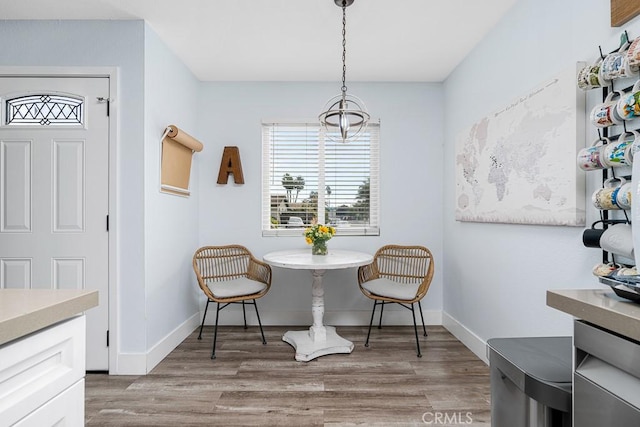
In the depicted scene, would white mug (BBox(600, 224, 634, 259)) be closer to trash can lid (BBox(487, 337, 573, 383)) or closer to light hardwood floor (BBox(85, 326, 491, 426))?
trash can lid (BBox(487, 337, 573, 383))

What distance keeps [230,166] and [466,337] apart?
2700mm

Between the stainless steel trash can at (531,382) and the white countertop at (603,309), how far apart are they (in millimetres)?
236

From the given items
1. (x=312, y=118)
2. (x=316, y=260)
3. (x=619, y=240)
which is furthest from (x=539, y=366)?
(x=312, y=118)

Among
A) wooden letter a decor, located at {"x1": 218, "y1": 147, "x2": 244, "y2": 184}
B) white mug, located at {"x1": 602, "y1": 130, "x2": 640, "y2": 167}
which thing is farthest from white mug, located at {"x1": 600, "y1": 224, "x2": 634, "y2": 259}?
wooden letter a decor, located at {"x1": 218, "y1": 147, "x2": 244, "y2": 184}

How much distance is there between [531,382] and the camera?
1.10 m

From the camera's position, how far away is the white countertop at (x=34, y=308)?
31.2 inches

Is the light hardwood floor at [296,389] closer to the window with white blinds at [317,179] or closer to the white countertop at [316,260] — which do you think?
the white countertop at [316,260]

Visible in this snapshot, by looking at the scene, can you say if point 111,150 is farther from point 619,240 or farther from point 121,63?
point 619,240

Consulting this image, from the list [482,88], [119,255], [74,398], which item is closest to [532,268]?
[482,88]

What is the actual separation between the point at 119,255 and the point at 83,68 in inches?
53.2

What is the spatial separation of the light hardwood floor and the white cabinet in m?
1.20

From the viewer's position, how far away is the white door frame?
2.59 meters

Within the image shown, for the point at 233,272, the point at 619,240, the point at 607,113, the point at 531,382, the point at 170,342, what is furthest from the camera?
the point at 233,272

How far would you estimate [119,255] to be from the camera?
103 inches
